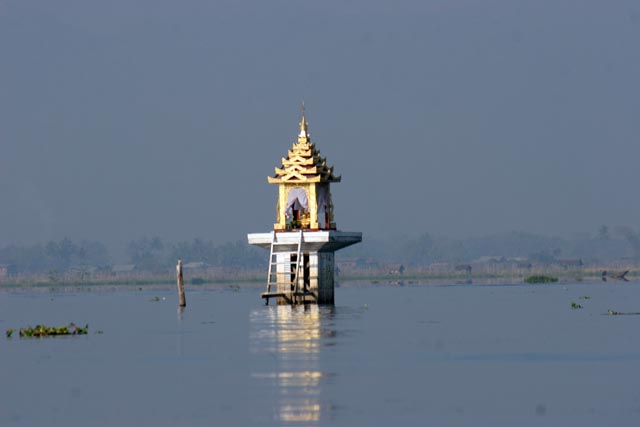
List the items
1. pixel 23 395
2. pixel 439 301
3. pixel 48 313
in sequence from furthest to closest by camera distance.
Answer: pixel 439 301, pixel 48 313, pixel 23 395

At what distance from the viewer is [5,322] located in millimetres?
69750

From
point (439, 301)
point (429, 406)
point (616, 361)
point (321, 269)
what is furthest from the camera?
point (439, 301)

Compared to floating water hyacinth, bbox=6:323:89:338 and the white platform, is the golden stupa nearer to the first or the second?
the white platform

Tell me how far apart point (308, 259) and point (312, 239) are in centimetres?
218

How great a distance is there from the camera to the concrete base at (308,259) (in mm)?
70625

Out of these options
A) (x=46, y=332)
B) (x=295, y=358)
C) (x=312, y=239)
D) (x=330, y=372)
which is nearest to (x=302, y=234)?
(x=312, y=239)

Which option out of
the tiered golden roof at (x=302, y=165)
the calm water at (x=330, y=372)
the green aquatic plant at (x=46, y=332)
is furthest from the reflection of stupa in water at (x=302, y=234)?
the green aquatic plant at (x=46, y=332)

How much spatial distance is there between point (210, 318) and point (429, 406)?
123 feet

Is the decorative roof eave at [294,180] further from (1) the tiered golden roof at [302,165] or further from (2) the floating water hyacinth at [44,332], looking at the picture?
(2) the floating water hyacinth at [44,332]

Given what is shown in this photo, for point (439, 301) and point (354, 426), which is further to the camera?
point (439, 301)

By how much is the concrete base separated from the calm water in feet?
15.8

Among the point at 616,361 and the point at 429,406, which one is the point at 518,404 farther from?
the point at 616,361

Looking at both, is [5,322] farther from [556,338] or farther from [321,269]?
[556,338]

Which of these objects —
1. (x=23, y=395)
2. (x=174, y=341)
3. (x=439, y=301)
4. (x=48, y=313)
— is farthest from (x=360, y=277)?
(x=23, y=395)
